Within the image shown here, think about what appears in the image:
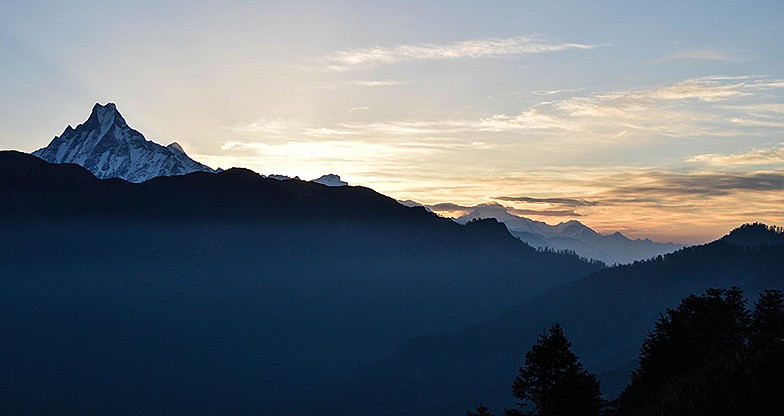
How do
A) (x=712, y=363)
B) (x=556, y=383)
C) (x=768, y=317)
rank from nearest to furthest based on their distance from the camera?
(x=712, y=363) → (x=556, y=383) → (x=768, y=317)

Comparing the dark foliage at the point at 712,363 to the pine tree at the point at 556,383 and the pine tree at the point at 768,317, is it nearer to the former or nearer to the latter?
the pine tree at the point at 768,317

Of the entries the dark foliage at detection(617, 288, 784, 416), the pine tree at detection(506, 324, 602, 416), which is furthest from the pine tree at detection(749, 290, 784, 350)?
the pine tree at detection(506, 324, 602, 416)

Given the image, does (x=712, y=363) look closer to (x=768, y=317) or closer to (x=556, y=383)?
(x=556, y=383)

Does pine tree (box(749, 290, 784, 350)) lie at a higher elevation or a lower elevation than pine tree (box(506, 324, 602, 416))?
higher

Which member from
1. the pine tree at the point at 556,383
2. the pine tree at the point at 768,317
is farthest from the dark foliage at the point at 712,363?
the pine tree at the point at 556,383

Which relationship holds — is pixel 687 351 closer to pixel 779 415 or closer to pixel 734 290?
pixel 734 290

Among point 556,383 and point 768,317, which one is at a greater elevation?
point 768,317

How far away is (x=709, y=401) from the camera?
Answer: 17.2 m

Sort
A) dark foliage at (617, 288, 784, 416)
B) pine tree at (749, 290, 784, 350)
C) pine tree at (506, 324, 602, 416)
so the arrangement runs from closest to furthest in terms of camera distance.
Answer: dark foliage at (617, 288, 784, 416) < pine tree at (506, 324, 602, 416) < pine tree at (749, 290, 784, 350)

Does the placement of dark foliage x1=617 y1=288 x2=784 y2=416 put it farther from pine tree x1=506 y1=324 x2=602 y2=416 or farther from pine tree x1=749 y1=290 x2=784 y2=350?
pine tree x1=506 y1=324 x2=602 y2=416

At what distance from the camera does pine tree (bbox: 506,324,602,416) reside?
119 ft

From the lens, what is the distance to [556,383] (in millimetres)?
37250

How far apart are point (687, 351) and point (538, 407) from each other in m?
12.5

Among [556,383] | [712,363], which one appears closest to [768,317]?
[556,383]
